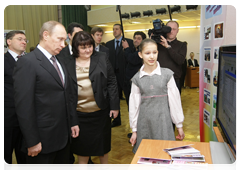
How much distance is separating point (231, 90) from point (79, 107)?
1.41m

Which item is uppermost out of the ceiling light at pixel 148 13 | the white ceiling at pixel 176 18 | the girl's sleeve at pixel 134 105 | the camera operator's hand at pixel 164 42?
the ceiling light at pixel 148 13

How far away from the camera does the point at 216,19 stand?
2.03m

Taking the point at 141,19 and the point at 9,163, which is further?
the point at 141,19

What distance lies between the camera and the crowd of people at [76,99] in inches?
58.0

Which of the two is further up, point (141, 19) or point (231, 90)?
point (141, 19)

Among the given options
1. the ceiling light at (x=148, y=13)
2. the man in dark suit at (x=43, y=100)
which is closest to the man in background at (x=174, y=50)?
the man in dark suit at (x=43, y=100)

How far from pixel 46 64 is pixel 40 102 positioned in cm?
27

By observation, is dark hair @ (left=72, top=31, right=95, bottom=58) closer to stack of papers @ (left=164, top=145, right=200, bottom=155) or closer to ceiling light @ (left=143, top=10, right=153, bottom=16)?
stack of papers @ (left=164, top=145, right=200, bottom=155)

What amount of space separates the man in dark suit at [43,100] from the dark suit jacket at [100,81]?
335mm

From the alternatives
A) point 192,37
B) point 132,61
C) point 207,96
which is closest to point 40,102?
point 207,96

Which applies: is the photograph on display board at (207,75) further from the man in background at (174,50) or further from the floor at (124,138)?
the floor at (124,138)
